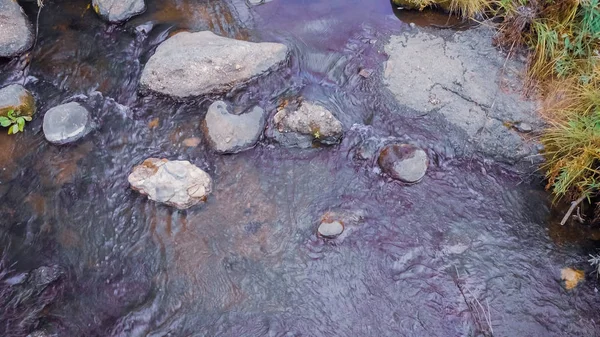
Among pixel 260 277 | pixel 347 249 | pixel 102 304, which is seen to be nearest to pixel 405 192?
pixel 347 249

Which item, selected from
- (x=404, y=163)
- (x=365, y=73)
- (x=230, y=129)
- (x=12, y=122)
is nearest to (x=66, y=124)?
(x=12, y=122)

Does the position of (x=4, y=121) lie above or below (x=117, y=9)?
below

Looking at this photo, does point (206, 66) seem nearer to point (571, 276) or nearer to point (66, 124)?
point (66, 124)

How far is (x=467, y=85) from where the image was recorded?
476cm

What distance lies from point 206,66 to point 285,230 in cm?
198

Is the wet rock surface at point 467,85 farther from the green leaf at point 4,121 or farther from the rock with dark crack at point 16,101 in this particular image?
the green leaf at point 4,121

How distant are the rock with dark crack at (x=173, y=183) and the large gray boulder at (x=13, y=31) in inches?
92.4

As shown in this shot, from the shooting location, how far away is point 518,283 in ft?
12.3

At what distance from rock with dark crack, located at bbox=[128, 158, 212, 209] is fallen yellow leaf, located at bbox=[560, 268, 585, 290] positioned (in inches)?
124

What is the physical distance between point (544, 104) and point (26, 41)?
565 centimetres

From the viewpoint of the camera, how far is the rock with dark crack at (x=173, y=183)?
13.5ft

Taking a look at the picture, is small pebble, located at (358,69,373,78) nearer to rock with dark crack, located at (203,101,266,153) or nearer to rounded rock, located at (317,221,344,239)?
rock with dark crack, located at (203,101,266,153)

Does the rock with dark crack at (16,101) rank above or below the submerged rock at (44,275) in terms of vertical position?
above

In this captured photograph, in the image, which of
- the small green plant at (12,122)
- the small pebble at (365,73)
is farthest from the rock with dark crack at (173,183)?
the small pebble at (365,73)
